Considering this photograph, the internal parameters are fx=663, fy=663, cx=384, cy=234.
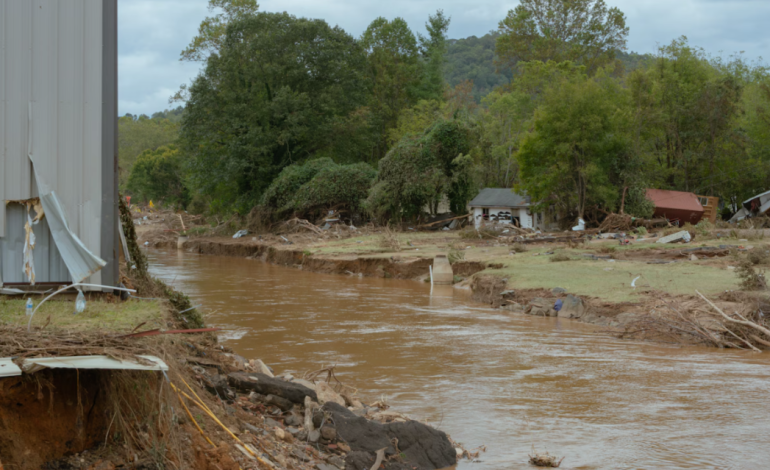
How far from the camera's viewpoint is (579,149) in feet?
116

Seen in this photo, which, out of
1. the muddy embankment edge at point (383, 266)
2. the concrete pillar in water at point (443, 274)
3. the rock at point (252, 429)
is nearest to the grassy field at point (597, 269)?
the muddy embankment edge at point (383, 266)

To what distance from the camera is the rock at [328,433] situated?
21.5ft

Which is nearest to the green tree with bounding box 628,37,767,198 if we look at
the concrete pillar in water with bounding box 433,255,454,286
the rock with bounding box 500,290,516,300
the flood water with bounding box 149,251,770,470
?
the concrete pillar in water with bounding box 433,255,454,286

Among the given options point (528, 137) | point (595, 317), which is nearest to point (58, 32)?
point (595, 317)

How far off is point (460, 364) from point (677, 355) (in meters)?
4.24

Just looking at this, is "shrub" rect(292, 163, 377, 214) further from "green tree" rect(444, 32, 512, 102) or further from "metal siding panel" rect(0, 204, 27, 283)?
"green tree" rect(444, 32, 512, 102)

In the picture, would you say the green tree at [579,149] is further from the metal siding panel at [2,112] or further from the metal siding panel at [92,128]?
the metal siding panel at [2,112]

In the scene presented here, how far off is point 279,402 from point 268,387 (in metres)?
0.26

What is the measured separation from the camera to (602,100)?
3516cm

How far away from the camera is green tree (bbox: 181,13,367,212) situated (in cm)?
4447

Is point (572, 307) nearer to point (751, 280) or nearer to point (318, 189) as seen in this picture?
point (751, 280)

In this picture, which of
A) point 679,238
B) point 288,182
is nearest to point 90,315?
point 679,238

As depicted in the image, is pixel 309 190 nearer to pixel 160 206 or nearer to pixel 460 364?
pixel 460 364

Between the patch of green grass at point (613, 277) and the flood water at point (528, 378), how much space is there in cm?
158
